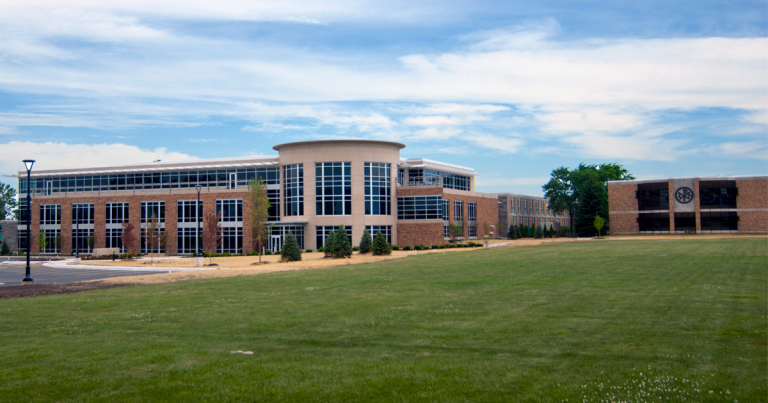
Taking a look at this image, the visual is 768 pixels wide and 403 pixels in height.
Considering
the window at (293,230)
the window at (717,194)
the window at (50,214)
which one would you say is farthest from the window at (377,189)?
the window at (717,194)

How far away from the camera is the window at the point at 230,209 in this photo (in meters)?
64.9

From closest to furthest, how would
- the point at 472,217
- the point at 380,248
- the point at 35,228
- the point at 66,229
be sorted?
the point at 380,248, the point at 66,229, the point at 35,228, the point at 472,217

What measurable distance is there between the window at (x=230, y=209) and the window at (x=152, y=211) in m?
8.23

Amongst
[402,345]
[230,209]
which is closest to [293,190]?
[230,209]

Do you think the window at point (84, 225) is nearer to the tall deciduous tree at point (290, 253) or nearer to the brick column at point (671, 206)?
the tall deciduous tree at point (290, 253)

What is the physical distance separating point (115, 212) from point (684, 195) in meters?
84.9

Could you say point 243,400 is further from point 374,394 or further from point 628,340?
point 628,340

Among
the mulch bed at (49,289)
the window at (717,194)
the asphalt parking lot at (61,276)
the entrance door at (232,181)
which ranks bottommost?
the asphalt parking lot at (61,276)

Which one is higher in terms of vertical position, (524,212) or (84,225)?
(524,212)

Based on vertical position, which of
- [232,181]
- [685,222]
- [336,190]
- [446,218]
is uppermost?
[232,181]

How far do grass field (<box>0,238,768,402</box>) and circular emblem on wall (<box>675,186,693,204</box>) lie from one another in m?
75.4

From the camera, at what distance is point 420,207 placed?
67.9 metres

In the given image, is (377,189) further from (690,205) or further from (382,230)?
(690,205)

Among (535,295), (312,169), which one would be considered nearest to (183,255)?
(312,169)
